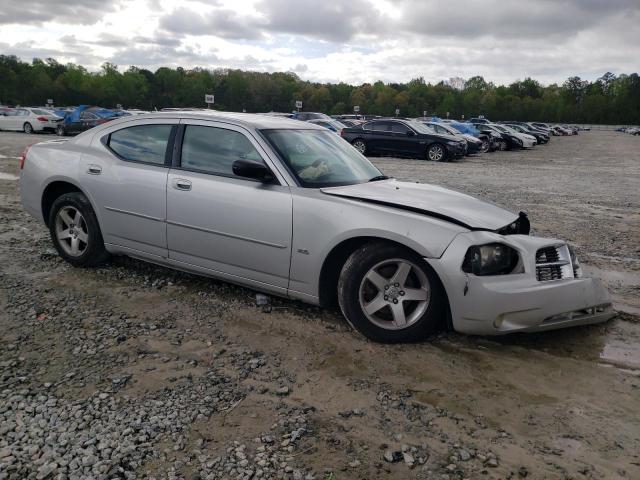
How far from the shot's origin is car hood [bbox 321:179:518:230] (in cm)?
374

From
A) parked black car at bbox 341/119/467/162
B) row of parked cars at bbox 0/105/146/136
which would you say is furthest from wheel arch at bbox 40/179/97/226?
row of parked cars at bbox 0/105/146/136

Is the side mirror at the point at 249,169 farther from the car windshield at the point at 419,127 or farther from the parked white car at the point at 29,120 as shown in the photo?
the parked white car at the point at 29,120

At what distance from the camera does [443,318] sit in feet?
12.9

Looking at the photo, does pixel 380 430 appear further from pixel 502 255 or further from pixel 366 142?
pixel 366 142

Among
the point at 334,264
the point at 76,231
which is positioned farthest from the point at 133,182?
the point at 334,264

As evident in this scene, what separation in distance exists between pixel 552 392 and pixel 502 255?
896 mm

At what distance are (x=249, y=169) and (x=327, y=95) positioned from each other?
145836mm

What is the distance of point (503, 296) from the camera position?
3471 millimetres

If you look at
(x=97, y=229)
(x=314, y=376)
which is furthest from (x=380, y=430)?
(x=97, y=229)

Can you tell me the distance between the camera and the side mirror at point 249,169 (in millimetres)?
4008

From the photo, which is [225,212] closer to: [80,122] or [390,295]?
[390,295]

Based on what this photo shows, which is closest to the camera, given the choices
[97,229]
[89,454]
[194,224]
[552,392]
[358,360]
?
[89,454]

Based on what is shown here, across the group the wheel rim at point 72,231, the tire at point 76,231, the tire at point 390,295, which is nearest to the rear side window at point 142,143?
the tire at point 76,231

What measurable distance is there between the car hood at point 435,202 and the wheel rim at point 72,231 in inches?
98.9
